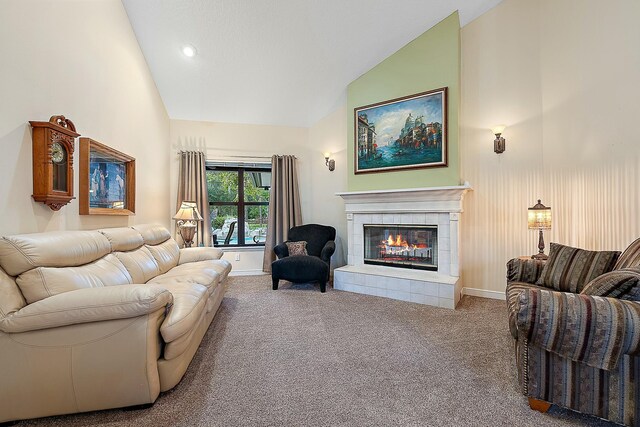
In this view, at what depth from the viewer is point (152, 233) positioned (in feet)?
10.8

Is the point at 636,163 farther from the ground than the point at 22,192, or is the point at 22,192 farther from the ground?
the point at 636,163

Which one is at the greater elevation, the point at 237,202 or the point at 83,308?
the point at 237,202

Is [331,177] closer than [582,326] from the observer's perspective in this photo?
No

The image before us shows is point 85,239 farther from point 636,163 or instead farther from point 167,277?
point 636,163

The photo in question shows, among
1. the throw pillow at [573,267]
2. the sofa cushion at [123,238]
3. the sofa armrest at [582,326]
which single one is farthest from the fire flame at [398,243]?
the sofa cushion at [123,238]

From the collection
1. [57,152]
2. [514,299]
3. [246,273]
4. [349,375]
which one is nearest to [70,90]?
[57,152]

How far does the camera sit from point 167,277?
2758mm

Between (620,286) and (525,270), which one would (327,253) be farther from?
(620,286)

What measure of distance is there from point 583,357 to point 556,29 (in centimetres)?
352

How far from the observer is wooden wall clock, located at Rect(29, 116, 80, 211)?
1.96 meters

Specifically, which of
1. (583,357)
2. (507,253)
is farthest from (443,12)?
(583,357)

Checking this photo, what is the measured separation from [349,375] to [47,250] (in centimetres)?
203

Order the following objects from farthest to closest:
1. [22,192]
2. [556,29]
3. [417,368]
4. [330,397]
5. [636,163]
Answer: [556,29]
[636,163]
[417,368]
[22,192]
[330,397]

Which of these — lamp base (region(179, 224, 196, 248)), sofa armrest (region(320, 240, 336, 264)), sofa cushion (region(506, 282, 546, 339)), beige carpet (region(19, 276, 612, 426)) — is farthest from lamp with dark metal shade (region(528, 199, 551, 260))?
lamp base (region(179, 224, 196, 248))
